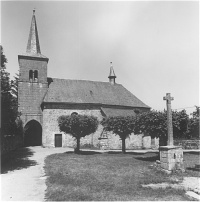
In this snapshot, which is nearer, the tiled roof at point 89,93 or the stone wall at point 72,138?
the stone wall at point 72,138

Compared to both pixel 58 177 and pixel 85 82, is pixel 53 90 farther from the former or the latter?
A: pixel 58 177

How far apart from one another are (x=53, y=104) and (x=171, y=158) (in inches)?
840

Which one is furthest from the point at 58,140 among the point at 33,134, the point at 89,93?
the point at 89,93

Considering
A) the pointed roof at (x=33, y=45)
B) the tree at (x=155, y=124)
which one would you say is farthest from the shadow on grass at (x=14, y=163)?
the pointed roof at (x=33, y=45)

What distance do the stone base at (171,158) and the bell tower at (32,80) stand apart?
22.3 m

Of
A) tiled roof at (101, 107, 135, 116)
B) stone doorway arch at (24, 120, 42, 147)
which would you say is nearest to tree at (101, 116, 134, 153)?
tiled roof at (101, 107, 135, 116)

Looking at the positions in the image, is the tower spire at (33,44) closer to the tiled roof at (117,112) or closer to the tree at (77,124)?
the tiled roof at (117,112)

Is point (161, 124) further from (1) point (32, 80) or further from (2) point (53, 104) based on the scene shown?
(1) point (32, 80)

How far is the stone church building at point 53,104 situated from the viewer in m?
29.7

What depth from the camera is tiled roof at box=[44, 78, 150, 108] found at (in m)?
31.4

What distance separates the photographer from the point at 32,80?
31.6 meters

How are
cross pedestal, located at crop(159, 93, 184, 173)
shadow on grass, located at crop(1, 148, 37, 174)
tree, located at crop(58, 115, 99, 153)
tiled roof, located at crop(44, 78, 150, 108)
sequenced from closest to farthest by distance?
cross pedestal, located at crop(159, 93, 184, 173)
shadow on grass, located at crop(1, 148, 37, 174)
tree, located at crop(58, 115, 99, 153)
tiled roof, located at crop(44, 78, 150, 108)

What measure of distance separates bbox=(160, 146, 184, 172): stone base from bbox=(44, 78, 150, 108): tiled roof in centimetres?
2071

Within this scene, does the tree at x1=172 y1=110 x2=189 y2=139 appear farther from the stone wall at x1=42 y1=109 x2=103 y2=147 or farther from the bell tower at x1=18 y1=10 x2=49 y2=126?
the bell tower at x1=18 y1=10 x2=49 y2=126
